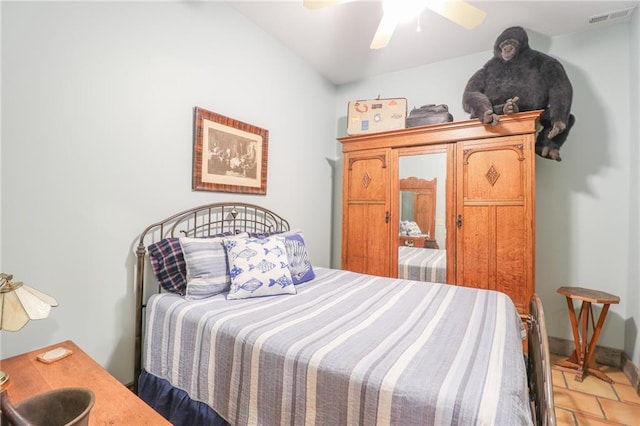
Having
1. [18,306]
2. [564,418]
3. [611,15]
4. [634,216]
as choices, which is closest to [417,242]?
[564,418]

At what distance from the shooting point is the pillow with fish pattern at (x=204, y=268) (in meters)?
1.62

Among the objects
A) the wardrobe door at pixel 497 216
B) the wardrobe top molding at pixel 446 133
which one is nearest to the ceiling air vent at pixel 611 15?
the wardrobe top molding at pixel 446 133

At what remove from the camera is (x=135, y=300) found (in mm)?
1722

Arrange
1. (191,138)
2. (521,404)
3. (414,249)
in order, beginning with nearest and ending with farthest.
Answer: (521,404) < (191,138) < (414,249)

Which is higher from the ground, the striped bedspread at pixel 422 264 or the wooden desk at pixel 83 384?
the striped bedspread at pixel 422 264

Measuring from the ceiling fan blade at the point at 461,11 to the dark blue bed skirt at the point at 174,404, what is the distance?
2440mm

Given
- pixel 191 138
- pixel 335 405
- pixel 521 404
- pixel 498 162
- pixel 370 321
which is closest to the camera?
pixel 521 404

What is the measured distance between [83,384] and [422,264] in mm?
2433

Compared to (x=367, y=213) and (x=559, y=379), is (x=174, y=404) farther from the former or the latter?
(x=559, y=379)

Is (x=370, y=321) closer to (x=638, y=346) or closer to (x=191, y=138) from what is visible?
(x=191, y=138)

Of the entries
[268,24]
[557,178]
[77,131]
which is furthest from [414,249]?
[77,131]

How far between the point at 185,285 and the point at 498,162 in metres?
2.46

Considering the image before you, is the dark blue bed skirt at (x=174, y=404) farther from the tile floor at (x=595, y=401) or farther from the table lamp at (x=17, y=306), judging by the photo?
the tile floor at (x=595, y=401)

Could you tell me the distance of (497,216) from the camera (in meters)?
2.36
